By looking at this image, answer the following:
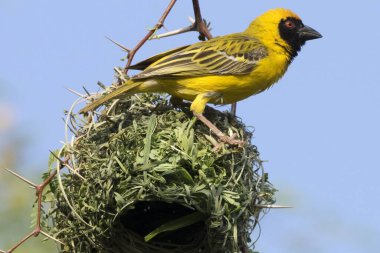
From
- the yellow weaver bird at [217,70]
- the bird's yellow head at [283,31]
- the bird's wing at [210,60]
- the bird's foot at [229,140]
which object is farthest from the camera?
the bird's yellow head at [283,31]

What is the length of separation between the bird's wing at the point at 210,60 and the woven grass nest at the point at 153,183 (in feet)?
0.73

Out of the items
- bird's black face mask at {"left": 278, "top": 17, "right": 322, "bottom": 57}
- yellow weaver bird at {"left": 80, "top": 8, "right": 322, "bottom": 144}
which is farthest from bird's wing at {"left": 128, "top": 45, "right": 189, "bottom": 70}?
bird's black face mask at {"left": 278, "top": 17, "right": 322, "bottom": 57}

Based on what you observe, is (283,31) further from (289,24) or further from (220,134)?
(220,134)

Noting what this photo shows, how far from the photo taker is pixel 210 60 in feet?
15.9

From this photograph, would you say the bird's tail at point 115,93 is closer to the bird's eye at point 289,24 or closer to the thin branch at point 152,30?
the thin branch at point 152,30

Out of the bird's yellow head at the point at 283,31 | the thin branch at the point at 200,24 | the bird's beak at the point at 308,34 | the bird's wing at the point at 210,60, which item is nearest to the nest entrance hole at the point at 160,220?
the bird's wing at the point at 210,60

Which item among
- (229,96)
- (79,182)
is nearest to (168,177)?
(79,182)

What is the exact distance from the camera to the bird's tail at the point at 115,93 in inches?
175

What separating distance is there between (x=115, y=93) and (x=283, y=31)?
1492mm

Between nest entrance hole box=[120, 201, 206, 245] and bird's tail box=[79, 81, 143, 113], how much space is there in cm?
66

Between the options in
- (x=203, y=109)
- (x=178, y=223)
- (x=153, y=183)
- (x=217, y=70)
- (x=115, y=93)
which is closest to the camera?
(x=153, y=183)

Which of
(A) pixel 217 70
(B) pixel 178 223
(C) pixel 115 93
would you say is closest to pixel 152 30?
(C) pixel 115 93

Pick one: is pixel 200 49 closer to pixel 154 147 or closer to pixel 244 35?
pixel 244 35

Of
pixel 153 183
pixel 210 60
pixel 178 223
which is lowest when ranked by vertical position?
pixel 178 223
